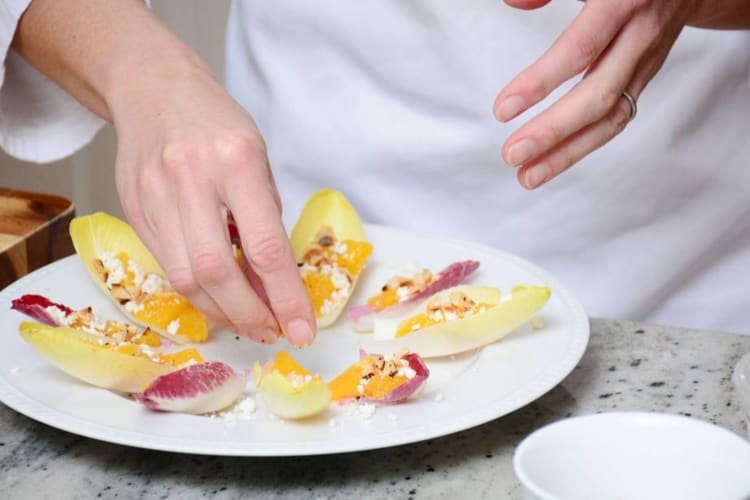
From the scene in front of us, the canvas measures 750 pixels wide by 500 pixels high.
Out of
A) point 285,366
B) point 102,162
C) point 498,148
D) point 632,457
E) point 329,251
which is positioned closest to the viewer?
point 632,457

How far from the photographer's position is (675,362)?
1065mm

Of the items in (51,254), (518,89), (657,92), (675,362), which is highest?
(518,89)

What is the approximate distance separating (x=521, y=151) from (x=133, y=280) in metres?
0.40

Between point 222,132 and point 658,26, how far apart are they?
35 cm

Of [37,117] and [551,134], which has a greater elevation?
[551,134]

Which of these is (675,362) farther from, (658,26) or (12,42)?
(12,42)

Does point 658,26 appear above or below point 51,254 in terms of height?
above

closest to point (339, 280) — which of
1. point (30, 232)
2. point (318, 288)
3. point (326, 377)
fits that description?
point (318, 288)

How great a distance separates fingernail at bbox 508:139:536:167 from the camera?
0.93 metres

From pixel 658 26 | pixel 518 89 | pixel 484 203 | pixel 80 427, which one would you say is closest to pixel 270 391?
pixel 80 427

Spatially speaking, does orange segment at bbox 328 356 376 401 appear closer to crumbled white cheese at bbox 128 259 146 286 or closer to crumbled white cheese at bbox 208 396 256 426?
crumbled white cheese at bbox 208 396 256 426

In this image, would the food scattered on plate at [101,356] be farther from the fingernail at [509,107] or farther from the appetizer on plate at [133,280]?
the fingernail at [509,107]

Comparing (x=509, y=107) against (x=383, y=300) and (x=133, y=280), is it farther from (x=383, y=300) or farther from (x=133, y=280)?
(x=133, y=280)

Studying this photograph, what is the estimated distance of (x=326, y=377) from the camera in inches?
40.2
